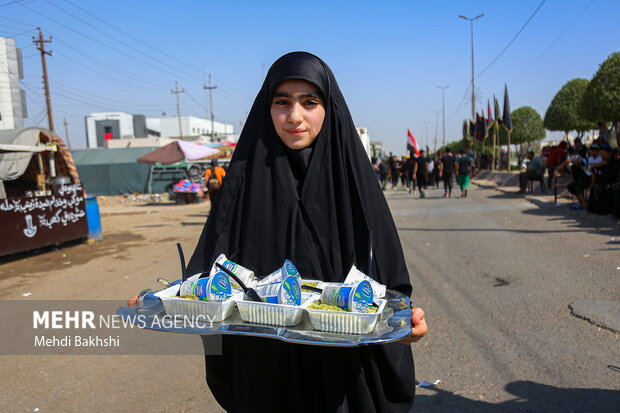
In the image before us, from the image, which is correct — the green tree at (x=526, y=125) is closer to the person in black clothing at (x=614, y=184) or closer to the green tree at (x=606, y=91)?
the green tree at (x=606, y=91)

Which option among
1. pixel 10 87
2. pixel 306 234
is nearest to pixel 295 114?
pixel 306 234

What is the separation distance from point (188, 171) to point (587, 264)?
22.1 m

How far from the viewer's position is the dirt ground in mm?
3270

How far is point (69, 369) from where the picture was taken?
3.81 meters

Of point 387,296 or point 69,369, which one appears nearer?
point 387,296

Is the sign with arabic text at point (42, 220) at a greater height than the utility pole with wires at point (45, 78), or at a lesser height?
lesser

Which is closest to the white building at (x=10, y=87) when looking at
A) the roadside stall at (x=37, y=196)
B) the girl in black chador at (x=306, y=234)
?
the roadside stall at (x=37, y=196)

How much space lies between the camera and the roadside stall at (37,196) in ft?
27.8

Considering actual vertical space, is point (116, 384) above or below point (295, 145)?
below

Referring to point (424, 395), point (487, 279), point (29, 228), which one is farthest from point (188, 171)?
point (424, 395)

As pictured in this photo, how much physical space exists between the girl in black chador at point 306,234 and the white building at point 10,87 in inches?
1217

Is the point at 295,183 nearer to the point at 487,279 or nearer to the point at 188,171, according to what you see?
the point at 487,279

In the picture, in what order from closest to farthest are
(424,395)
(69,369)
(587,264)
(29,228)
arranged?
(424,395), (69,369), (587,264), (29,228)

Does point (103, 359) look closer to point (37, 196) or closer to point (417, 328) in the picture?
point (417, 328)
